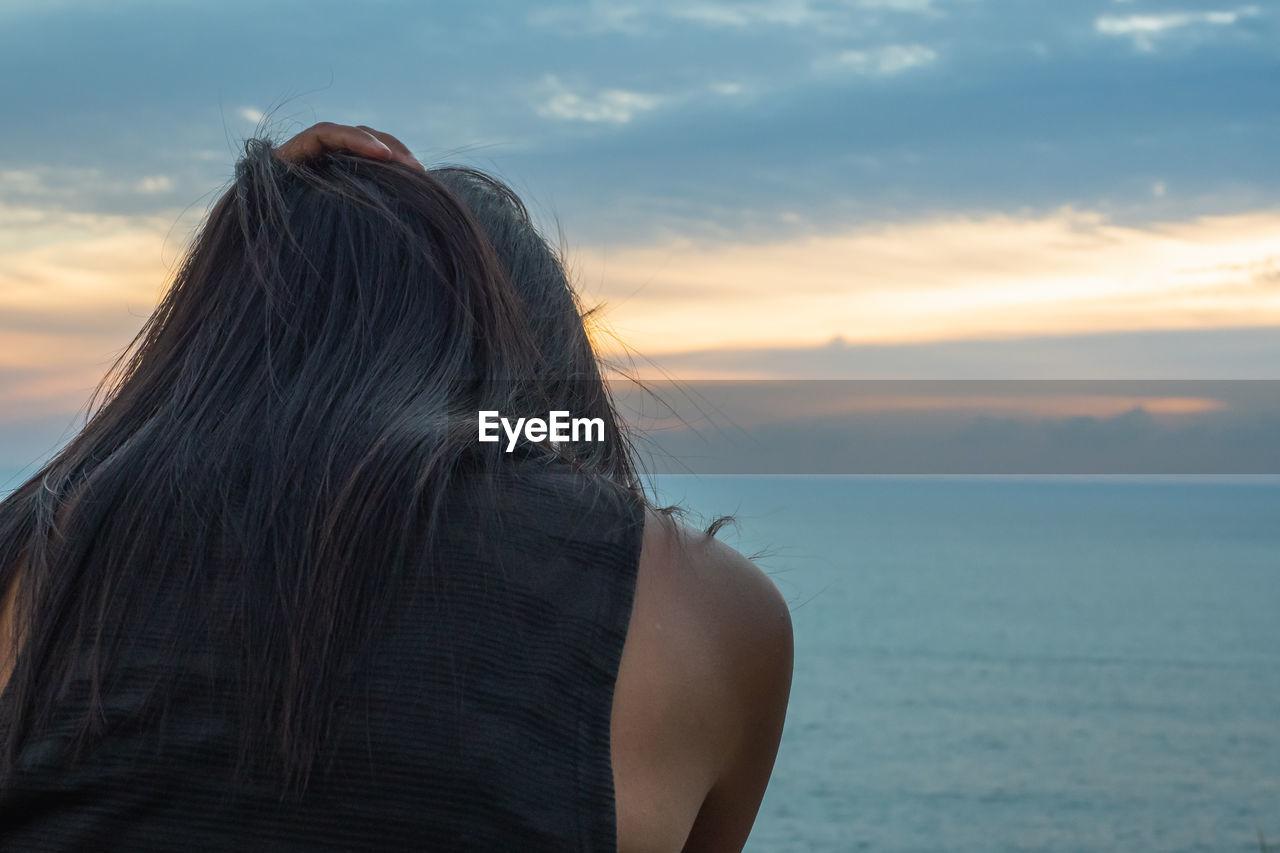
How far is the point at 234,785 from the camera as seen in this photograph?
0.95 meters

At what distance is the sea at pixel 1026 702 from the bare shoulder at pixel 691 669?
0.13 m

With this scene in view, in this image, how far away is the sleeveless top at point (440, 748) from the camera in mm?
930

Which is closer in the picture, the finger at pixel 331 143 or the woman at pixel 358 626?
the woman at pixel 358 626

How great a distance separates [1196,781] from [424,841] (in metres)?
51.7

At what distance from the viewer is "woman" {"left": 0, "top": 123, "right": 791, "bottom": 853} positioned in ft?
3.09

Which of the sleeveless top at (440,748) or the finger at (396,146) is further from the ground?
the finger at (396,146)

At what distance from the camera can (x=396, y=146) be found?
4.75ft

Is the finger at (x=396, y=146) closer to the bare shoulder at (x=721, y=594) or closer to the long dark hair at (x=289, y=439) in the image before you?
the long dark hair at (x=289, y=439)

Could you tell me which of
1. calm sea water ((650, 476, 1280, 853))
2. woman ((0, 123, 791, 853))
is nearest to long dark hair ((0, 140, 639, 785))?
woman ((0, 123, 791, 853))

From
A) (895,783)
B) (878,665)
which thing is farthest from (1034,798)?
(878,665)

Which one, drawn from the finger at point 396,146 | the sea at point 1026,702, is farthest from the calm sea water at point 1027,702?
the finger at point 396,146

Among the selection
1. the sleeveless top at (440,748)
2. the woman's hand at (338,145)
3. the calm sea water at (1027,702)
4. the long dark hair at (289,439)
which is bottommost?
the calm sea water at (1027,702)

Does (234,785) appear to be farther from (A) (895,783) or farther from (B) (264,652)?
(A) (895,783)

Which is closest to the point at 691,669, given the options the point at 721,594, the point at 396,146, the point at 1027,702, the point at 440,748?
the point at 721,594
